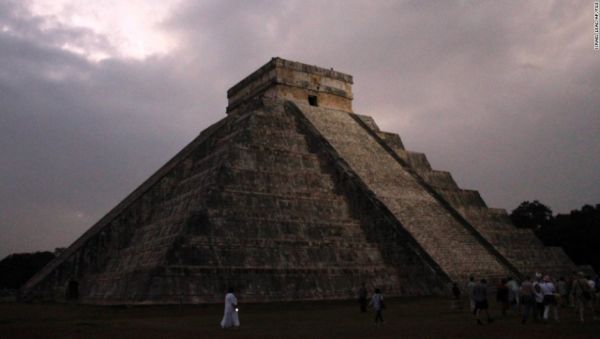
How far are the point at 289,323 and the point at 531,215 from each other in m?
40.8

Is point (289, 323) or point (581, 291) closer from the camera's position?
point (581, 291)

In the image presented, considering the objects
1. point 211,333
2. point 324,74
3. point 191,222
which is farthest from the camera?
point 324,74

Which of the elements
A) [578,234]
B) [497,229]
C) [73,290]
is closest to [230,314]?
[73,290]

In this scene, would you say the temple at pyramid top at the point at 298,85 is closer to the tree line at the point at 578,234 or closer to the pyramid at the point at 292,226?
the pyramid at the point at 292,226

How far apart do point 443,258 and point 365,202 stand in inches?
141

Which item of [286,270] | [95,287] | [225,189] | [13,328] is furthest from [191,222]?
[13,328]

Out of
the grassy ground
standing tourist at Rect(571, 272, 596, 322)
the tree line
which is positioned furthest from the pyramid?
the tree line

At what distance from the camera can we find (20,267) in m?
60.0

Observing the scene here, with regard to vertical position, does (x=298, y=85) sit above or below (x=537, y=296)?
above

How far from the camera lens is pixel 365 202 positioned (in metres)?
22.5

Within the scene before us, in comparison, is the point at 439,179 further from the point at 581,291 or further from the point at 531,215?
the point at 531,215

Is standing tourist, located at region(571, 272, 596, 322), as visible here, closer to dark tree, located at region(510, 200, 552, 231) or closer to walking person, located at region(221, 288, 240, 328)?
walking person, located at region(221, 288, 240, 328)

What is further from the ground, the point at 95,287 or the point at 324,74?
the point at 324,74

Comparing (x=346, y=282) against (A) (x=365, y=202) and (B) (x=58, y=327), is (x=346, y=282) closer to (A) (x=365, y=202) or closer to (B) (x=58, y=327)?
(A) (x=365, y=202)
